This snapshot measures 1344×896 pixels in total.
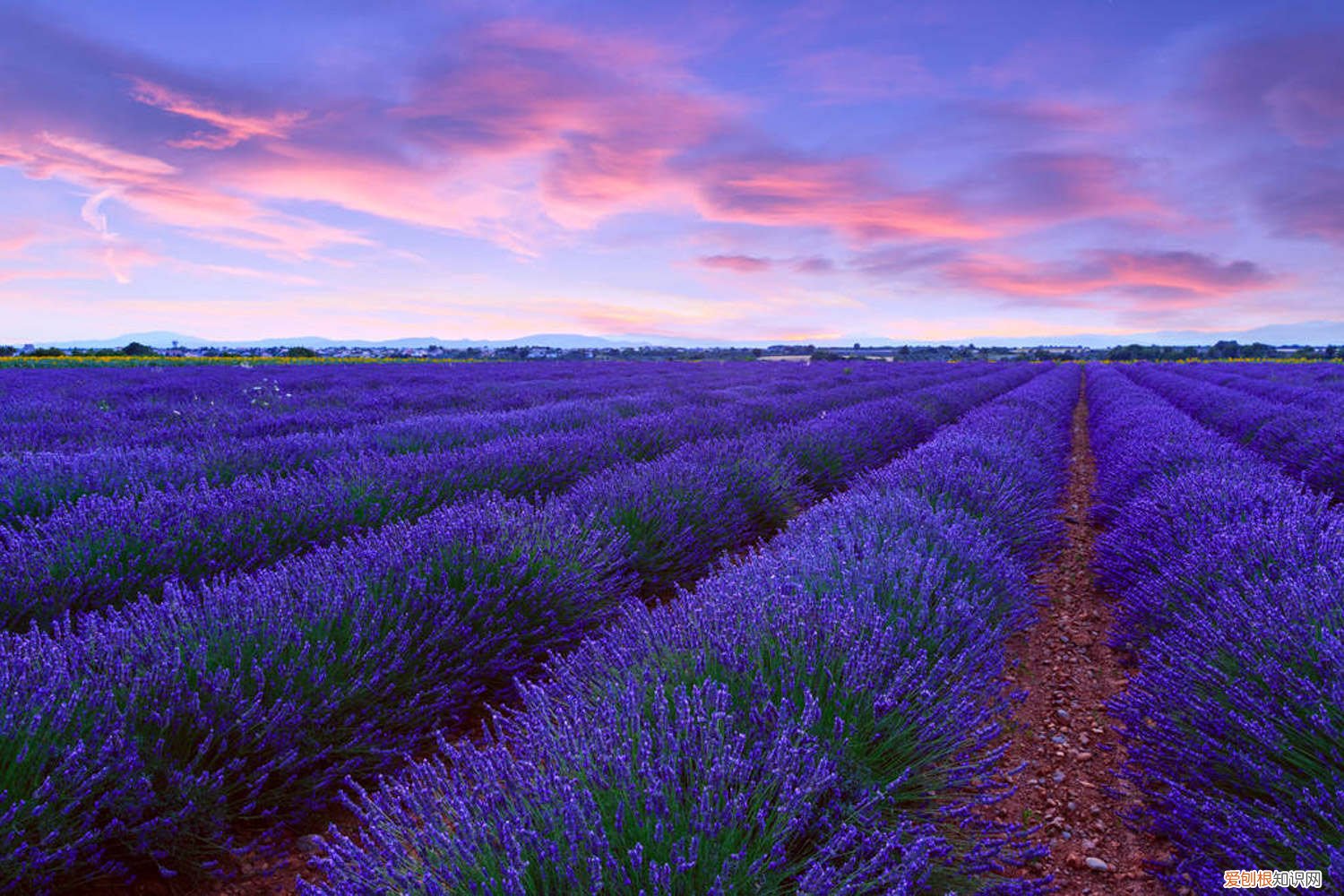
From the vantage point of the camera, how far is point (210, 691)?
79.0 inches

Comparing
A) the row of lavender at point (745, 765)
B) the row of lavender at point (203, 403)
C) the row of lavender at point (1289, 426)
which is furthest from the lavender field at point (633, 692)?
the row of lavender at point (203, 403)

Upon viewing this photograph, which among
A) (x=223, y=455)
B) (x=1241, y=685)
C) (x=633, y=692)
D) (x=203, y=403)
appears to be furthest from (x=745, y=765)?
(x=203, y=403)

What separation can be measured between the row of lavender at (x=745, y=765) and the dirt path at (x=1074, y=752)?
32 centimetres

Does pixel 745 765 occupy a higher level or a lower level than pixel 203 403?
lower

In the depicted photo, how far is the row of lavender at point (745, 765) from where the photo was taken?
123 cm

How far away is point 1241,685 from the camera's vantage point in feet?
6.37

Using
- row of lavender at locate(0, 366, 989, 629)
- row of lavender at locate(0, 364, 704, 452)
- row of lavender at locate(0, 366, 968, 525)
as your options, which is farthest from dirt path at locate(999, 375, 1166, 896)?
row of lavender at locate(0, 364, 704, 452)

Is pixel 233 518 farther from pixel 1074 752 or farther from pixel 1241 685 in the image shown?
pixel 1241 685

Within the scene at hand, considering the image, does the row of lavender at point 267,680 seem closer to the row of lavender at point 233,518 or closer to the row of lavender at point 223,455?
the row of lavender at point 233,518

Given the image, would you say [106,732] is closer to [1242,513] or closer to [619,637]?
[619,637]

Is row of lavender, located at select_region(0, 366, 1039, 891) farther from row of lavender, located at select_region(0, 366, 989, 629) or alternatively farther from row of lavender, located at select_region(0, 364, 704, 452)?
row of lavender, located at select_region(0, 364, 704, 452)

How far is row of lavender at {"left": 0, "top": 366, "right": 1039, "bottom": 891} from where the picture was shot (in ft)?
5.49

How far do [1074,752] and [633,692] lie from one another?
6.35ft

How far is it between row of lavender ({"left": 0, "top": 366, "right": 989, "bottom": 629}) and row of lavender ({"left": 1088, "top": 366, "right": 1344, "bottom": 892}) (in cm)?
341
